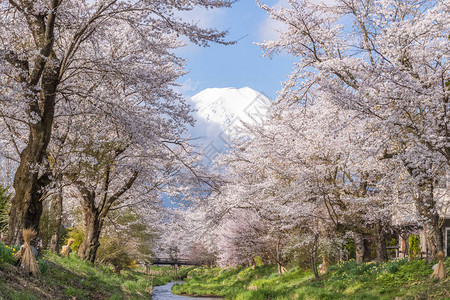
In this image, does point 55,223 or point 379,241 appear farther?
point 55,223

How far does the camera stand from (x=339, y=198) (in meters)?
14.9

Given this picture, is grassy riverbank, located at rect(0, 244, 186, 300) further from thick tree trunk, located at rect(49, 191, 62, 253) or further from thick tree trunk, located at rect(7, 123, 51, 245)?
thick tree trunk, located at rect(49, 191, 62, 253)

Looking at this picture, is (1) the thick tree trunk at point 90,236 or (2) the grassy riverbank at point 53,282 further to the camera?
(1) the thick tree trunk at point 90,236

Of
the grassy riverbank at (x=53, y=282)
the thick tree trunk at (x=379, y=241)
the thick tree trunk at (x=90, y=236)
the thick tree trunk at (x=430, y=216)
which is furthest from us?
the thick tree trunk at (x=90, y=236)

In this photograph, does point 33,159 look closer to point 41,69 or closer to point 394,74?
A: point 41,69

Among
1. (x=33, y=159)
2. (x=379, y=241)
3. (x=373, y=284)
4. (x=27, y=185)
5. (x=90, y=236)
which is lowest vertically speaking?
(x=373, y=284)

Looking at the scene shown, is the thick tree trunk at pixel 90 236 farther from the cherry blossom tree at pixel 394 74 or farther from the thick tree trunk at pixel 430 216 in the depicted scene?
the thick tree trunk at pixel 430 216

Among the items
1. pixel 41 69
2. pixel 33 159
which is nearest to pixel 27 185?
pixel 33 159

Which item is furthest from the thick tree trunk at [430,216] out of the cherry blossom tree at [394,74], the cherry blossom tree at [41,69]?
the cherry blossom tree at [41,69]

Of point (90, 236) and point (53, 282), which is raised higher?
point (90, 236)

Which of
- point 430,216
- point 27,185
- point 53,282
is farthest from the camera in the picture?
point 430,216

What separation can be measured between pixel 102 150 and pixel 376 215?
362 inches

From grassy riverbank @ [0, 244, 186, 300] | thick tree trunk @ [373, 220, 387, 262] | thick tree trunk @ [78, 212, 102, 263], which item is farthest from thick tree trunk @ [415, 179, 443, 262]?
thick tree trunk @ [78, 212, 102, 263]

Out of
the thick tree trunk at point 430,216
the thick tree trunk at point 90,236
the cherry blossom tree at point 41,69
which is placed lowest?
the thick tree trunk at point 90,236
